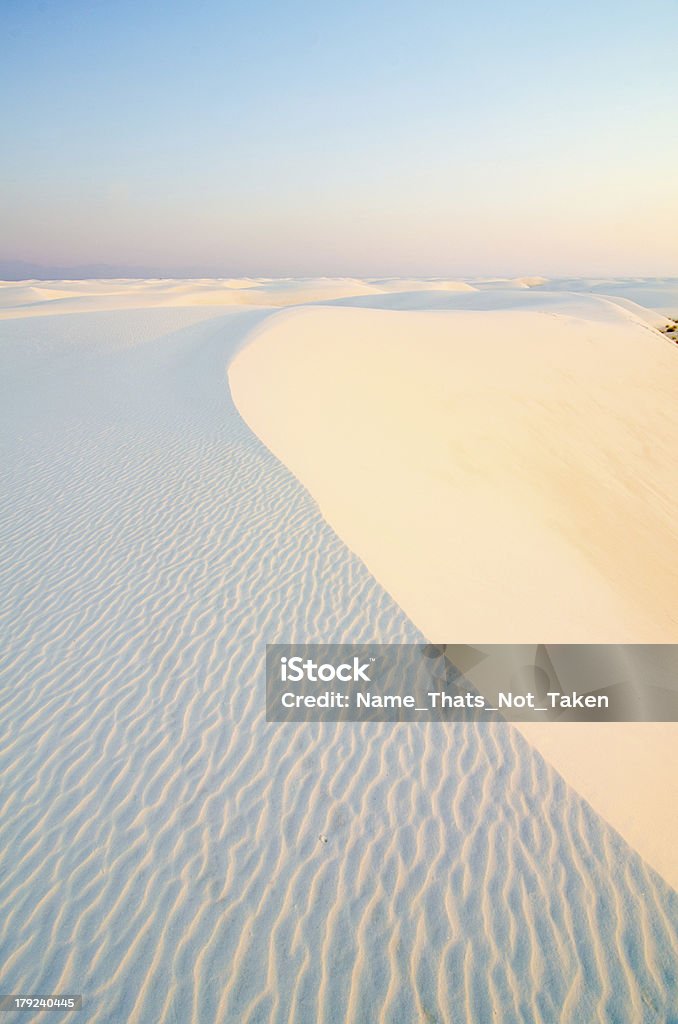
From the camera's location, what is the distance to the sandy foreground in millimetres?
2873

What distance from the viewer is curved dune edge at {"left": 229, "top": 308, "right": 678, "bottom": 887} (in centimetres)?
473

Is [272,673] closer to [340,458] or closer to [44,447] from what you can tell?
[340,458]

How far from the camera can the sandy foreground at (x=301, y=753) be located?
287 cm

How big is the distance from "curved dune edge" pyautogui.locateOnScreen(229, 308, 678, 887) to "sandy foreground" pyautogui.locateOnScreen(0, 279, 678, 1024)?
2.2 inches

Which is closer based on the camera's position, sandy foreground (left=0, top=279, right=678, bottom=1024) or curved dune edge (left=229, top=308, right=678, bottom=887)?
sandy foreground (left=0, top=279, right=678, bottom=1024)

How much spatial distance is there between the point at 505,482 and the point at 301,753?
7.40 m

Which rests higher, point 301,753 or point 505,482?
point 505,482

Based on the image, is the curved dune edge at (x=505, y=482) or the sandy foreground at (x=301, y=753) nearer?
the sandy foreground at (x=301, y=753)

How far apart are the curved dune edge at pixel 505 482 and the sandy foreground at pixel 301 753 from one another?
0.06 metres

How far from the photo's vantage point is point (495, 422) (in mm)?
13125

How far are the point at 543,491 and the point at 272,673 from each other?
7.53 metres

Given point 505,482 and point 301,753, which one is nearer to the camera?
point 301,753

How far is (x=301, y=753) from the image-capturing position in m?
3.93

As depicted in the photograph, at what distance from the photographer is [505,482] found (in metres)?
10.1
